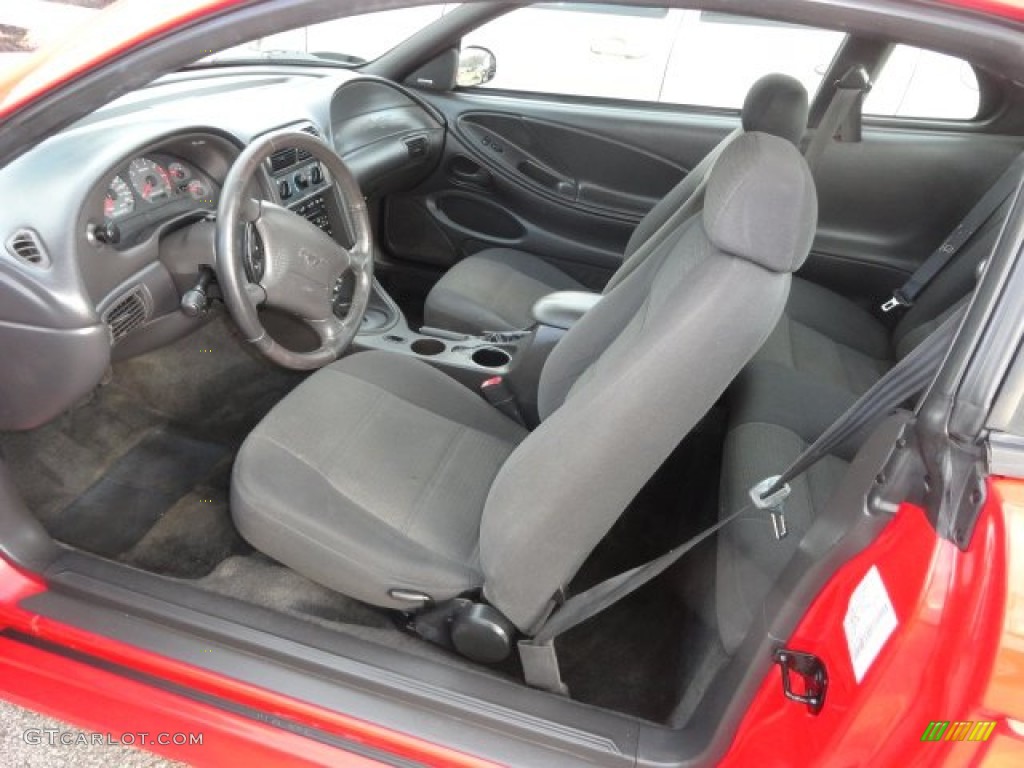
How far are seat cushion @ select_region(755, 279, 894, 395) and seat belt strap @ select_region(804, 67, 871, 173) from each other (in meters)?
0.40

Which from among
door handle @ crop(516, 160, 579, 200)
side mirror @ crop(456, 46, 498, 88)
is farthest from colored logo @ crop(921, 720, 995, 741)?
side mirror @ crop(456, 46, 498, 88)

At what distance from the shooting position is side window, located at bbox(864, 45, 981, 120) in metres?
2.27

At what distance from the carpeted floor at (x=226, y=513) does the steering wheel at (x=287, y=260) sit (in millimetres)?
415

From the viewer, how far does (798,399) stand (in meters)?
1.69

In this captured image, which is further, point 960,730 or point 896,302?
point 896,302

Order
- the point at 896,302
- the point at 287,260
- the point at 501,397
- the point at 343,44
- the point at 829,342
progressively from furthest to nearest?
the point at 343,44 < the point at 896,302 < the point at 829,342 < the point at 501,397 < the point at 287,260

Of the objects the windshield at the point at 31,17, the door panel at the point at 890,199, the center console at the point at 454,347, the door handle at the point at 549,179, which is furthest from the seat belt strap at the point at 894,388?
the windshield at the point at 31,17

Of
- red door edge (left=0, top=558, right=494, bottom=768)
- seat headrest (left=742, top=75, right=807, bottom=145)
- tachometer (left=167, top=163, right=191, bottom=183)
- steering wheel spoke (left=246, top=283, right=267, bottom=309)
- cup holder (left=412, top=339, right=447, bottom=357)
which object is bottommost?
red door edge (left=0, top=558, right=494, bottom=768)

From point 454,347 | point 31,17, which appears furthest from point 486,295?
point 31,17

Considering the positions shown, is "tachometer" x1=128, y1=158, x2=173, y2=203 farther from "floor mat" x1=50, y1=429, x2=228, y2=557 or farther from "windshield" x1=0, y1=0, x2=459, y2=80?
"floor mat" x1=50, y1=429, x2=228, y2=557

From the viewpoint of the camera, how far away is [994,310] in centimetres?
63

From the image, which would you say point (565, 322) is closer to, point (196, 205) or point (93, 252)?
point (196, 205)

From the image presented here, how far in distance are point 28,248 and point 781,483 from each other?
1.15 m

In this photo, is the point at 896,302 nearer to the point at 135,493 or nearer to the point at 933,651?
the point at 933,651
